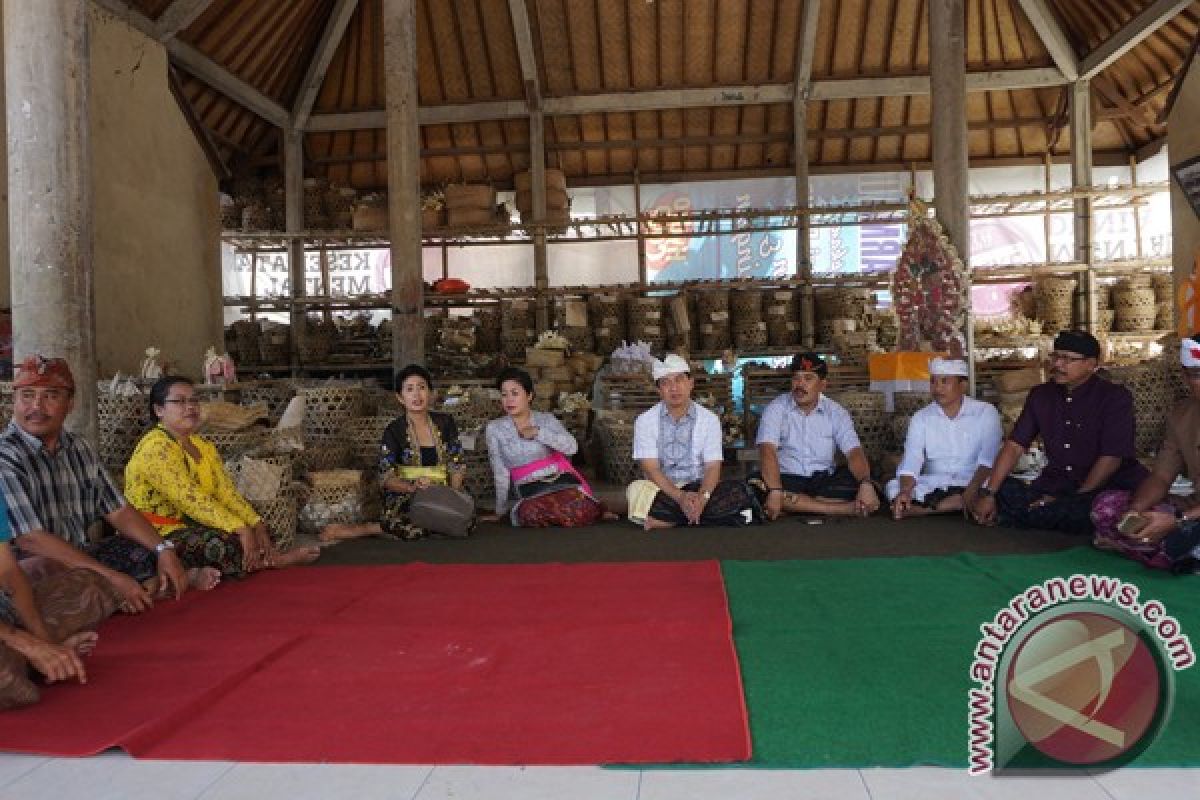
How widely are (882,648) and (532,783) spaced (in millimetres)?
1178

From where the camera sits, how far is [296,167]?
11531 millimetres

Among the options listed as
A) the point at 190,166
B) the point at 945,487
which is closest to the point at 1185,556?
the point at 945,487

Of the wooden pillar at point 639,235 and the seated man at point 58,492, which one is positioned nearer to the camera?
the seated man at point 58,492

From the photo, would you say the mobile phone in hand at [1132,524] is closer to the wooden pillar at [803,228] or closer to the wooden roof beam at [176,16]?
the wooden pillar at [803,228]

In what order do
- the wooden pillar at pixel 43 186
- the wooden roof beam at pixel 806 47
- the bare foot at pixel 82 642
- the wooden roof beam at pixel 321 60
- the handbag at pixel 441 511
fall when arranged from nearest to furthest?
the bare foot at pixel 82 642 < the wooden pillar at pixel 43 186 < the handbag at pixel 441 511 < the wooden roof beam at pixel 806 47 < the wooden roof beam at pixel 321 60

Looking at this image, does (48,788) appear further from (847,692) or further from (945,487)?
(945,487)

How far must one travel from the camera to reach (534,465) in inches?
202

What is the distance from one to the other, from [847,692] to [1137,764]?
0.63 metres

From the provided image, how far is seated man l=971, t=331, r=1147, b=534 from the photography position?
4371mm

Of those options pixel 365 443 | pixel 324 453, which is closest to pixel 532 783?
pixel 324 453

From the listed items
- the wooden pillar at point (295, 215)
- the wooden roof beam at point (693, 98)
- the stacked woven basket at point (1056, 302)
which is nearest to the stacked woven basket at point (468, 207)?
the wooden roof beam at point (693, 98)

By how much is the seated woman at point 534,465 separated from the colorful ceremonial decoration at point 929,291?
3.32m

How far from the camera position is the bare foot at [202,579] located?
3590 mm

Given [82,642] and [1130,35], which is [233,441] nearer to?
[82,642]
